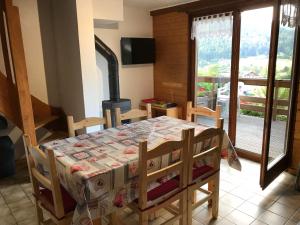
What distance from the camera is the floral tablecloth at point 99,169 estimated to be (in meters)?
1.37

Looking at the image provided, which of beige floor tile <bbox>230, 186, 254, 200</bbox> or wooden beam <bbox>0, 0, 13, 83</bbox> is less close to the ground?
wooden beam <bbox>0, 0, 13, 83</bbox>

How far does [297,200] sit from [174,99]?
237 cm

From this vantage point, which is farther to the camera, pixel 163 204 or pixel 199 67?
pixel 199 67

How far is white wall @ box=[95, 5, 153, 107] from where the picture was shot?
3.81m

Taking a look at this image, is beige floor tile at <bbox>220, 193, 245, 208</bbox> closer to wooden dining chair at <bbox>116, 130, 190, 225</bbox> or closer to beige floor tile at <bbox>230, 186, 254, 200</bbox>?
beige floor tile at <bbox>230, 186, 254, 200</bbox>

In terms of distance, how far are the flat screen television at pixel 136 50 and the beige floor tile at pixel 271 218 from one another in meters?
2.82

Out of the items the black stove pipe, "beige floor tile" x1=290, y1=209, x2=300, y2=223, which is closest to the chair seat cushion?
"beige floor tile" x1=290, y1=209, x2=300, y2=223

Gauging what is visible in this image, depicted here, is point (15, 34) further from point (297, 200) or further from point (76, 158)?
point (297, 200)

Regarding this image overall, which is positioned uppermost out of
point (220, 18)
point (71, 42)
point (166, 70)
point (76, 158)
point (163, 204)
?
point (220, 18)

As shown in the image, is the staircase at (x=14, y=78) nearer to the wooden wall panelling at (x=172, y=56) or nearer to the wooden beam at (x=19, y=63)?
the wooden beam at (x=19, y=63)

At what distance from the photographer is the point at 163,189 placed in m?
1.71

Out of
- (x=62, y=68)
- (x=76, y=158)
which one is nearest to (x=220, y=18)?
(x=62, y=68)

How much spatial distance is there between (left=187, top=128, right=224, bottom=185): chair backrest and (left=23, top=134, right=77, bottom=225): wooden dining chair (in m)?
0.85

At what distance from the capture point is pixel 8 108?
2.79m
